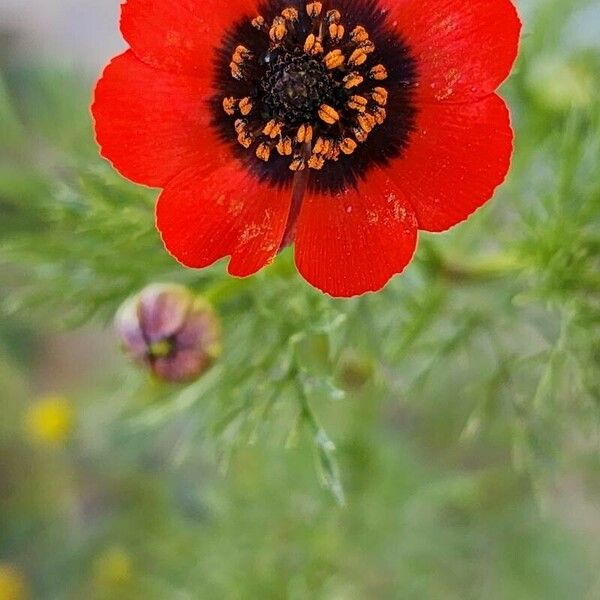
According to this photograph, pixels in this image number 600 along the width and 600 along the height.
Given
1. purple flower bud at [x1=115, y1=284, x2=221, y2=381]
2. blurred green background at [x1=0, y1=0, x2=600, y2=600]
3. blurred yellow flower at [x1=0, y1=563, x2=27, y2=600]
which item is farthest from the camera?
blurred yellow flower at [x1=0, y1=563, x2=27, y2=600]

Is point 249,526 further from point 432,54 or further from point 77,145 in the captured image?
point 432,54

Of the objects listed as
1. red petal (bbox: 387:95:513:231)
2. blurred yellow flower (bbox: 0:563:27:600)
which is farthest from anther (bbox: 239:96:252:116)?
blurred yellow flower (bbox: 0:563:27:600)

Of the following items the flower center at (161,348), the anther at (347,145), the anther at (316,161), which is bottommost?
the flower center at (161,348)

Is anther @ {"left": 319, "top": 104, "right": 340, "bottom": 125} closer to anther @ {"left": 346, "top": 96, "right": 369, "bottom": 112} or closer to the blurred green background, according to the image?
anther @ {"left": 346, "top": 96, "right": 369, "bottom": 112}

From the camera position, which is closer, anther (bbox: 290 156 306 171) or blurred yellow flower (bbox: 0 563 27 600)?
anther (bbox: 290 156 306 171)

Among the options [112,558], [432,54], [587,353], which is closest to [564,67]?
[587,353]

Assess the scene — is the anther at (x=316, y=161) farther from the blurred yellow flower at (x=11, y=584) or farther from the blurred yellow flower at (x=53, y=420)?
the blurred yellow flower at (x=11, y=584)

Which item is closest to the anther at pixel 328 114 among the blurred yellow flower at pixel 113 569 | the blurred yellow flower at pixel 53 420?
the blurred yellow flower at pixel 53 420

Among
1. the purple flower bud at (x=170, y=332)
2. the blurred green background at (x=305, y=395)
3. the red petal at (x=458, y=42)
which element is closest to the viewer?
the red petal at (x=458, y=42)
